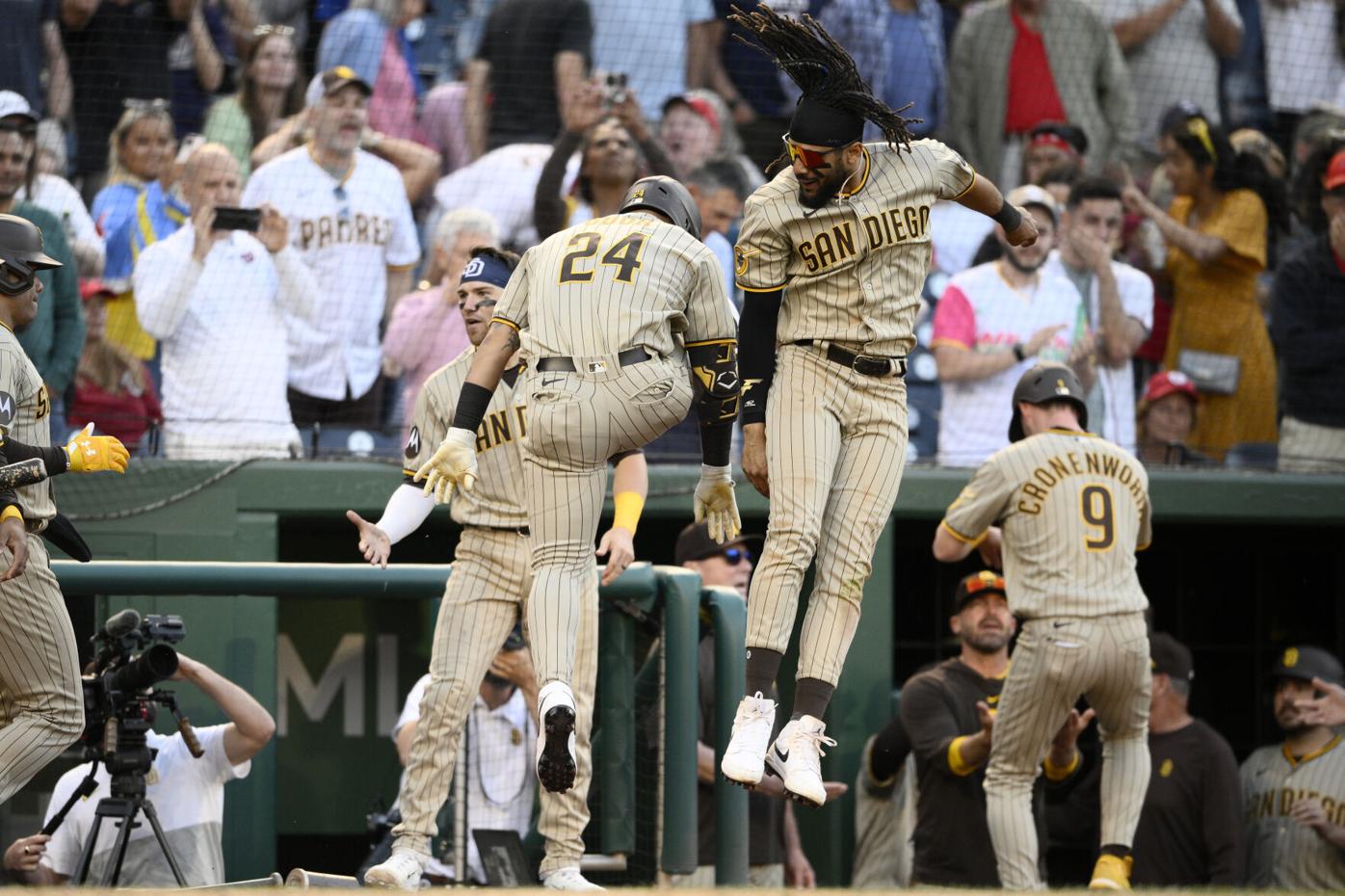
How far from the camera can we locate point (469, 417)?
19.0 feet

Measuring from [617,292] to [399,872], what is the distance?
190 cm

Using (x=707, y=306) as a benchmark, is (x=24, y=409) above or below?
below

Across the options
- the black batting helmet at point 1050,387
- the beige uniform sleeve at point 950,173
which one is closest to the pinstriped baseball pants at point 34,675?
the beige uniform sleeve at point 950,173

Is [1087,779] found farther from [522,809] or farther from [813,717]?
[813,717]

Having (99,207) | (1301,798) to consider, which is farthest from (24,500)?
(1301,798)

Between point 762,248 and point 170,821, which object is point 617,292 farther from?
point 170,821

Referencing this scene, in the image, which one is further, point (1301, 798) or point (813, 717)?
point (1301, 798)

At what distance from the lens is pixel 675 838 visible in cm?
710

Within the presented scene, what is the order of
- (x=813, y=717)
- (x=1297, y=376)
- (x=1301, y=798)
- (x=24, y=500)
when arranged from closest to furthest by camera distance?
1. (x=813, y=717)
2. (x=24, y=500)
3. (x=1301, y=798)
4. (x=1297, y=376)

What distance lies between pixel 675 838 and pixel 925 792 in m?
1.41

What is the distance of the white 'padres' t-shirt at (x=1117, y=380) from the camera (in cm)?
928

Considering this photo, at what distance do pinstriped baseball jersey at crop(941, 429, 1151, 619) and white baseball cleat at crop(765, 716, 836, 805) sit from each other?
2.00 metres

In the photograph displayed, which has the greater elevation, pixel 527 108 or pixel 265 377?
pixel 527 108

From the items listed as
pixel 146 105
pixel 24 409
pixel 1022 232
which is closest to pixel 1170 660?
pixel 1022 232
